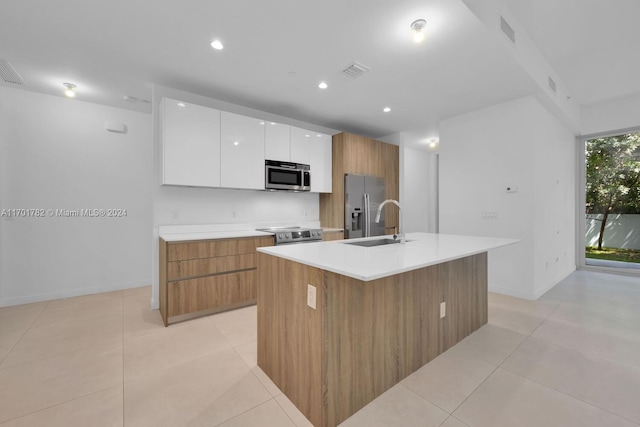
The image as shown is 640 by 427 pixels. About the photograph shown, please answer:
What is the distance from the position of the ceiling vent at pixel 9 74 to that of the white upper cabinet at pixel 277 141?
2580 millimetres

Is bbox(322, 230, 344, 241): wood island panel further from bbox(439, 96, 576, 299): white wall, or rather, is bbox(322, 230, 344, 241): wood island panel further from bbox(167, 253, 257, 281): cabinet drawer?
bbox(439, 96, 576, 299): white wall

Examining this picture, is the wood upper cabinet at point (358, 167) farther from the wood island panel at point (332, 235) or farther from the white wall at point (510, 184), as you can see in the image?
the white wall at point (510, 184)

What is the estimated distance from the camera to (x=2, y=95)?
308 cm

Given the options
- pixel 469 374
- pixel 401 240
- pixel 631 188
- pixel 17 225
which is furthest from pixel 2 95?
pixel 631 188

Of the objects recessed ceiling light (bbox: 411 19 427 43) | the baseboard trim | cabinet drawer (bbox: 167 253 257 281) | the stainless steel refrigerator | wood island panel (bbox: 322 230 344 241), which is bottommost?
the baseboard trim

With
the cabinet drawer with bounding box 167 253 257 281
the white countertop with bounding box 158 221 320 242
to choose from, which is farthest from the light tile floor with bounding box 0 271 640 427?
the white countertop with bounding box 158 221 320 242

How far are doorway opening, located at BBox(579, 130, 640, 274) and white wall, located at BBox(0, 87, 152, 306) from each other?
7.63 m

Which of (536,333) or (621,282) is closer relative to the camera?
(536,333)

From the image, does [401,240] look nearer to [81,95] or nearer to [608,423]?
[608,423]

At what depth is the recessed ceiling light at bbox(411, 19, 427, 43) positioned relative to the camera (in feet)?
6.54

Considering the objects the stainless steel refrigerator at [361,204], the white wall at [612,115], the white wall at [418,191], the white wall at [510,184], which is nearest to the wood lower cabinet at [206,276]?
the stainless steel refrigerator at [361,204]

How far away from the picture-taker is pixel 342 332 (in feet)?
4.63

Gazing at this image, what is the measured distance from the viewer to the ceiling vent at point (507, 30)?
2.23m

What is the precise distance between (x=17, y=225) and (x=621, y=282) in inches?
328
